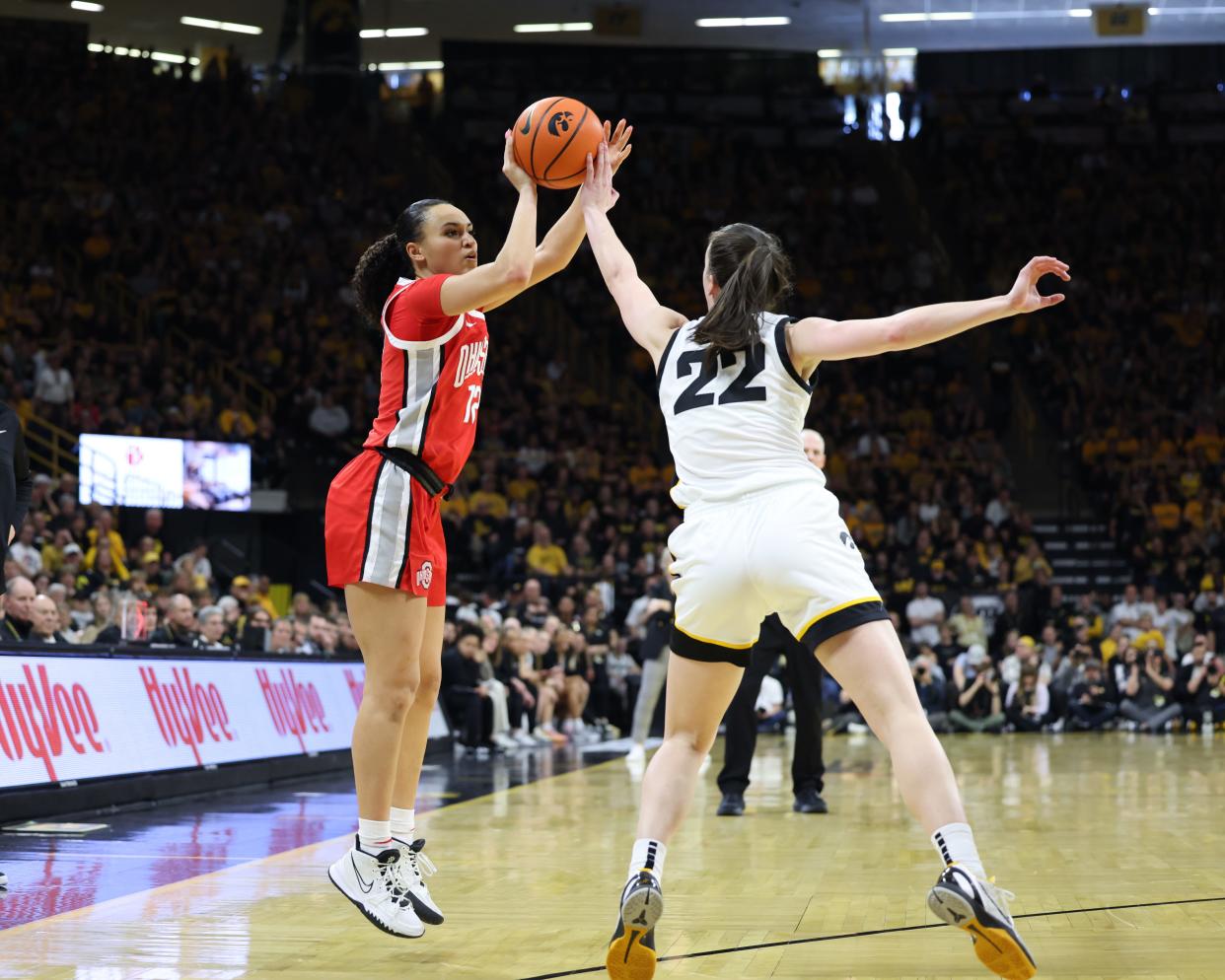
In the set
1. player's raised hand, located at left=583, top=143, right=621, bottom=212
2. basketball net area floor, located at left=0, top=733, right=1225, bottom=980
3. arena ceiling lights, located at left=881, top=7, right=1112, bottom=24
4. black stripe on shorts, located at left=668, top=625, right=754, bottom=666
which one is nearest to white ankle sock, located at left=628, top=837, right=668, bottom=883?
basketball net area floor, located at left=0, top=733, right=1225, bottom=980

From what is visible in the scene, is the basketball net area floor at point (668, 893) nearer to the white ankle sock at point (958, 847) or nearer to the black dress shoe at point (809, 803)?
the black dress shoe at point (809, 803)

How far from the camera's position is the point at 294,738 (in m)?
11.0

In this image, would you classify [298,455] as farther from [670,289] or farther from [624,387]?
[670,289]

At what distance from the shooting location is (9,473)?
5.39 m

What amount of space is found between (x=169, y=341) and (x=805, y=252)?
12203mm

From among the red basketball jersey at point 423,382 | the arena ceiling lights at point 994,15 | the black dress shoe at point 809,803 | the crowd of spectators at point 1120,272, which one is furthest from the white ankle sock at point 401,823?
the arena ceiling lights at point 994,15

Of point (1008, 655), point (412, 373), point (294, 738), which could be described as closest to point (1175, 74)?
point (1008, 655)

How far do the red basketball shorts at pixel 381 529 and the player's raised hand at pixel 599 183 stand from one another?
3.41 feet

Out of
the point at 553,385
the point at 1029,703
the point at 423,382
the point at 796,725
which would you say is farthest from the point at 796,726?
the point at 553,385

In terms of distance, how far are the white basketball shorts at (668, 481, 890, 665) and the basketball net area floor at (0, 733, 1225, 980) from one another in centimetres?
93

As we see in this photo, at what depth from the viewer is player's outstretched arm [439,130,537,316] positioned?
4.45 metres

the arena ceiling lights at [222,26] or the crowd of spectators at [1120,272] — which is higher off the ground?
the arena ceiling lights at [222,26]

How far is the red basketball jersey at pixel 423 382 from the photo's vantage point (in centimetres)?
470

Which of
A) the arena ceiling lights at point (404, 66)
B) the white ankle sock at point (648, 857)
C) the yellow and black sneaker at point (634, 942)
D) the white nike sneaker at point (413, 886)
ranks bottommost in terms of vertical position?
the white nike sneaker at point (413, 886)
